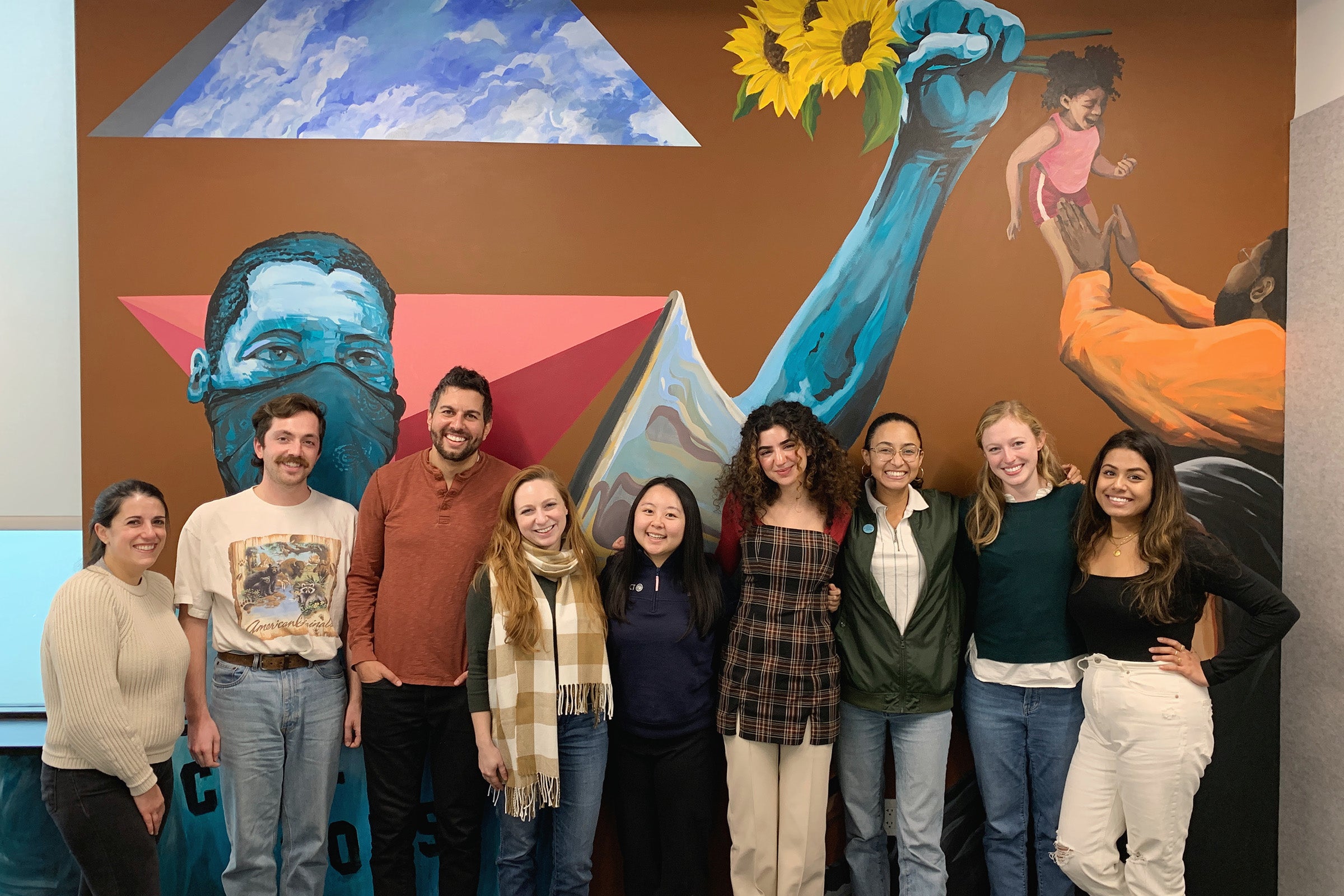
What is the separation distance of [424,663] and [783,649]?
1.23 metres

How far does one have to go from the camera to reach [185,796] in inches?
110

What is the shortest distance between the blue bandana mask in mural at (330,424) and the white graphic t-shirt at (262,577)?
1.18ft

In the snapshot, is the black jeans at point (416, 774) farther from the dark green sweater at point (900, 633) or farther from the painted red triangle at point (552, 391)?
the dark green sweater at point (900, 633)

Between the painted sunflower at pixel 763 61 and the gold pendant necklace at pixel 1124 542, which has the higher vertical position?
the painted sunflower at pixel 763 61

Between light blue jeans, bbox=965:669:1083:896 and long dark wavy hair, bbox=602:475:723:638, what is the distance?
3.34ft

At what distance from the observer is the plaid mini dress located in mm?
2307

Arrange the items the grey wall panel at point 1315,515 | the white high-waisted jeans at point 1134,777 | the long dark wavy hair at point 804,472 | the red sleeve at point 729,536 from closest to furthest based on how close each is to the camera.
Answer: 1. the white high-waisted jeans at point 1134,777
2. the long dark wavy hair at point 804,472
3. the grey wall panel at point 1315,515
4. the red sleeve at point 729,536

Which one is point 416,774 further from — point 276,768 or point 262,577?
point 262,577

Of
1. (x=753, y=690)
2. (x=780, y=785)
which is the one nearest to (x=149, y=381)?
(x=753, y=690)

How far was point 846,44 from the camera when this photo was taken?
2.85 m

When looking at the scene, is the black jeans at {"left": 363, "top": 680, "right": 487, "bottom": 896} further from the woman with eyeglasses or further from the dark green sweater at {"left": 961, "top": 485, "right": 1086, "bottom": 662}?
the dark green sweater at {"left": 961, "top": 485, "right": 1086, "bottom": 662}

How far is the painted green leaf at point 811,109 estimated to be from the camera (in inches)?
113

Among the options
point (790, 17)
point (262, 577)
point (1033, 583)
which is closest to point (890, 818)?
point (1033, 583)

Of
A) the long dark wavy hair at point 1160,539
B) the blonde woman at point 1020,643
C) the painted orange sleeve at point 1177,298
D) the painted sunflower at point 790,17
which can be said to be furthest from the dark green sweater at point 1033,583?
the painted sunflower at point 790,17
